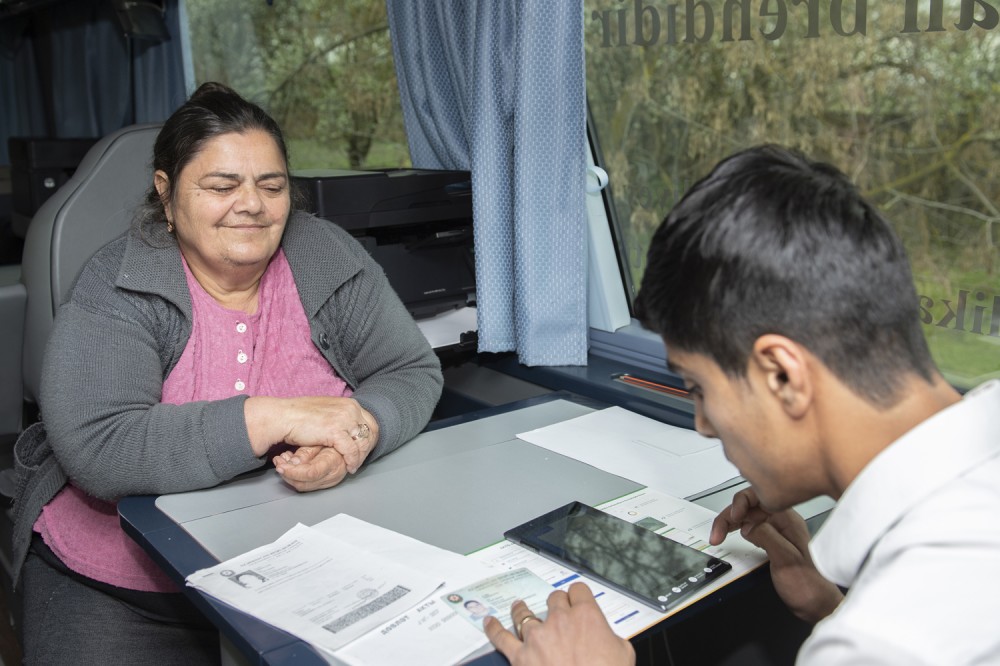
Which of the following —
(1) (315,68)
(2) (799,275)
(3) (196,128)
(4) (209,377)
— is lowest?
(4) (209,377)

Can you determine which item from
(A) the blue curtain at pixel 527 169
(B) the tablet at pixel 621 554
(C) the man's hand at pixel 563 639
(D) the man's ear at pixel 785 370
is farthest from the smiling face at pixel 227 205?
(D) the man's ear at pixel 785 370

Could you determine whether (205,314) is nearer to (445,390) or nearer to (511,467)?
(511,467)

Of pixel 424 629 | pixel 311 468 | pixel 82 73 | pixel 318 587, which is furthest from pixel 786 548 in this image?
pixel 82 73

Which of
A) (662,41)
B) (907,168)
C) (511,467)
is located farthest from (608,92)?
(511,467)

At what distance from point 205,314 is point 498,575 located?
2.43 feet

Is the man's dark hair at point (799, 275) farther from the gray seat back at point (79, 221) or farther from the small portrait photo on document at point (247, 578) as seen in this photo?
the gray seat back at point (79, 221)

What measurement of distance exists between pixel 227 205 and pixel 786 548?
103 centimetres

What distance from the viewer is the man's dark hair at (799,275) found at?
2.60 feet

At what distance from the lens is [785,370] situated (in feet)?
2.63

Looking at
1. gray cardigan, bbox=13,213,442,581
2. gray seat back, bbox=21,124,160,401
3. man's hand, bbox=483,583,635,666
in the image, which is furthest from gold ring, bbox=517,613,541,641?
gray seat back, bbox=21,124,160,401

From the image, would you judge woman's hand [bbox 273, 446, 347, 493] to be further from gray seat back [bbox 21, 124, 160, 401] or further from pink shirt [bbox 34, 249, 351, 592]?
gray seat back [bbox 21, 124, 160, 401]

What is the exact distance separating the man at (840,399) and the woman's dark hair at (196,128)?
3.03ft

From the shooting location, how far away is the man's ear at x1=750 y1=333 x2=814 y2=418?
2.61ft

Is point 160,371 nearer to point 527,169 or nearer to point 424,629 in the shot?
point 424,629
